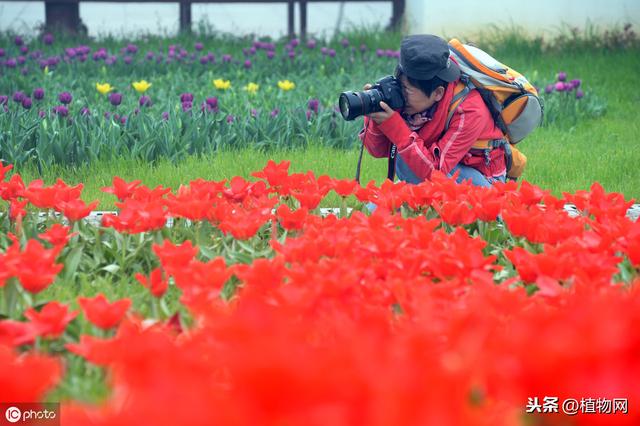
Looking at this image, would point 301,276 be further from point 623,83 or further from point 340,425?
point 623,83

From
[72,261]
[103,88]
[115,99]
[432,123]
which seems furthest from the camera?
[103,88]

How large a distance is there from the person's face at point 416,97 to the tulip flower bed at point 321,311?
0.83 m

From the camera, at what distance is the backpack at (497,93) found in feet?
13.2

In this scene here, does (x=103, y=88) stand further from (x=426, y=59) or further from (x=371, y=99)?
(x=426, y=59)

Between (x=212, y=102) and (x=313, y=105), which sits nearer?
(x=212, y=102)

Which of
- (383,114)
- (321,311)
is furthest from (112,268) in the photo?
(383,114)

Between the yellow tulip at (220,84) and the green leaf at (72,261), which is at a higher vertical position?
the green leaf at (72,261)

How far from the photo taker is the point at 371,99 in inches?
148

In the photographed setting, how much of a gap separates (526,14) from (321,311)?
9.44 meters

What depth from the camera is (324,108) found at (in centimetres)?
630

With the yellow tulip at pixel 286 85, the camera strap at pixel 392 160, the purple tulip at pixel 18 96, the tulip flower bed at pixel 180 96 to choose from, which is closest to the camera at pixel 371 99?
the camera strap at pixel 392 160

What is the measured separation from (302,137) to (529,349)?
190 inches

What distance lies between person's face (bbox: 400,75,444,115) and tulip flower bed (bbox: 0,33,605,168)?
5.34ft

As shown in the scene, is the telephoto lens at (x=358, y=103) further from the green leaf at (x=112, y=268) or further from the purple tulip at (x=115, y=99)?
the purple tulip at (x=115, y=99)
